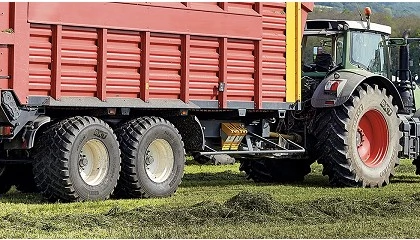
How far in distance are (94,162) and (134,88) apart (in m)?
1.13

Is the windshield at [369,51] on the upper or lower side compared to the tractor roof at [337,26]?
lower

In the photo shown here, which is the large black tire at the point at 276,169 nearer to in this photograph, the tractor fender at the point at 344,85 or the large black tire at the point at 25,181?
the tractor fender at the point at 344,85

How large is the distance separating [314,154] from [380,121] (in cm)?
118

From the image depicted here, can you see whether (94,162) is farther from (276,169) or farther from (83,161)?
(276,169)

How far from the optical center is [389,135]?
17.2 meters

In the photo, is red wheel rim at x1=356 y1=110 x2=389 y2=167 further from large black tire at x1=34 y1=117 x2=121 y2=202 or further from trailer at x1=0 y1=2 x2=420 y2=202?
large black tire at x1=34 y1=117 x2=121 y2=202

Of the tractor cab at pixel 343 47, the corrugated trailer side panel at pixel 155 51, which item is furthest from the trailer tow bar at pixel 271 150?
the tractor cab at pixel 343 47

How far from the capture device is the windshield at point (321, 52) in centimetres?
1725

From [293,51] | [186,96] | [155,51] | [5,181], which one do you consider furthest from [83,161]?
[293,51]

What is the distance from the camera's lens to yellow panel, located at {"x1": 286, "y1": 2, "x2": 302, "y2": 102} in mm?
16469

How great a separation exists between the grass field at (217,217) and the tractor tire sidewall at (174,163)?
0.21 metres

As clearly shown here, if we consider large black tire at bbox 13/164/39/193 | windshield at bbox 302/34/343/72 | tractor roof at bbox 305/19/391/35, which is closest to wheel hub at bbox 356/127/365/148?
windshield at bbox 302/34/343/72

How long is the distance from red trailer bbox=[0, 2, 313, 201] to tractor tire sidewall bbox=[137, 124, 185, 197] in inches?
0.6

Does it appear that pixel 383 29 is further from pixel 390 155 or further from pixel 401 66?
pixel 390 155
